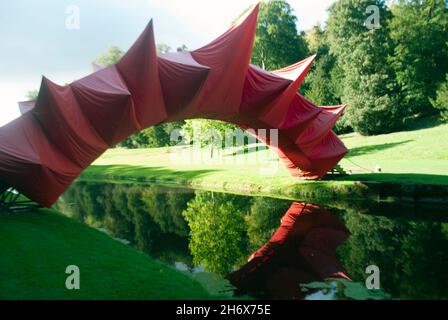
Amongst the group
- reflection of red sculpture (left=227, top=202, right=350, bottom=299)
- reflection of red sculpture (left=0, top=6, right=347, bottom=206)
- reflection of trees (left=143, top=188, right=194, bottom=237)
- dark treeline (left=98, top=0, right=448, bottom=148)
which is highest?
dark treeline (left=98, top=0, right=448, bottom=148)

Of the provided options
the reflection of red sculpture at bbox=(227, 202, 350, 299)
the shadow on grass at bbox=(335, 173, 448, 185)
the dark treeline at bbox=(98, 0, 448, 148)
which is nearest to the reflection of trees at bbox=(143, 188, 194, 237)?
the reflection of red sculpture at bbox=(227, 202, 350, 299)

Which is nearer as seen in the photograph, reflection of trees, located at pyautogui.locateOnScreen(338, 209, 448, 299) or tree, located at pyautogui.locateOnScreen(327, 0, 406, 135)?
reflection of trees, located at pyautogui.locateOnScreen(338, 209, 448, 299)

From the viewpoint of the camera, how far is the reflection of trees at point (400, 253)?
28.0ft

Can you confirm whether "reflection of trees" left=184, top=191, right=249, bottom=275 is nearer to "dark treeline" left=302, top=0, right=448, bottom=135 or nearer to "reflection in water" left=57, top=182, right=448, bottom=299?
"reflection in water" left=57, top=182, right=448, bottom=299

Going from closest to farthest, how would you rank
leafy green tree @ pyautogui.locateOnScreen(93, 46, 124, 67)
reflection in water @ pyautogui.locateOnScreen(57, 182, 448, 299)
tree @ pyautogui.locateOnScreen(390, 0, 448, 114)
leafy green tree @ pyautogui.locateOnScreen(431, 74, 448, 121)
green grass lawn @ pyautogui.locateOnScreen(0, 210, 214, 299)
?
green grass lawn @ pyautogui.locateOnScreen(0, 210, 214, 299) < reflection in water @ pyautogui.locateOnScreen(57, 182, 448, 299) < leafy green tree @ pyautogui.locateOnScreen(431, 74, 448, 121) < tree @ pyautogui.locateOnScreen(390, 0, 448, 114) < leafy green tree @ pyautogui.locateOnScreen(93, 46, 124, 67)

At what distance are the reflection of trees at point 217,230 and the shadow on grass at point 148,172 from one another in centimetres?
659

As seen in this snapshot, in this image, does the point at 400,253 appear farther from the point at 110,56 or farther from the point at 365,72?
the point at 110,56

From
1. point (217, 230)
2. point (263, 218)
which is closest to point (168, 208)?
point (217, 230)

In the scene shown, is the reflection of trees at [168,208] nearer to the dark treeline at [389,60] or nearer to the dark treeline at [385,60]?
the dark treeline at [385,60]

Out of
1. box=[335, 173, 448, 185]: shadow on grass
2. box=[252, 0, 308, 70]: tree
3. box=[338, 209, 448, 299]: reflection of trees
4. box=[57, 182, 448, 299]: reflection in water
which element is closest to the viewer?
box=[338, 209, 448, 299]: reflection of trees

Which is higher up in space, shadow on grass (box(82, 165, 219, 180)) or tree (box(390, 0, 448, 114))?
tree (box(390, 0, 448, 114))

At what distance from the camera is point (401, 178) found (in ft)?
62.2

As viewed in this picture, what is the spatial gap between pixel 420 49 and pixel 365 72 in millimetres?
7355

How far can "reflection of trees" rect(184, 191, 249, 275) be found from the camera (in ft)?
36.9
